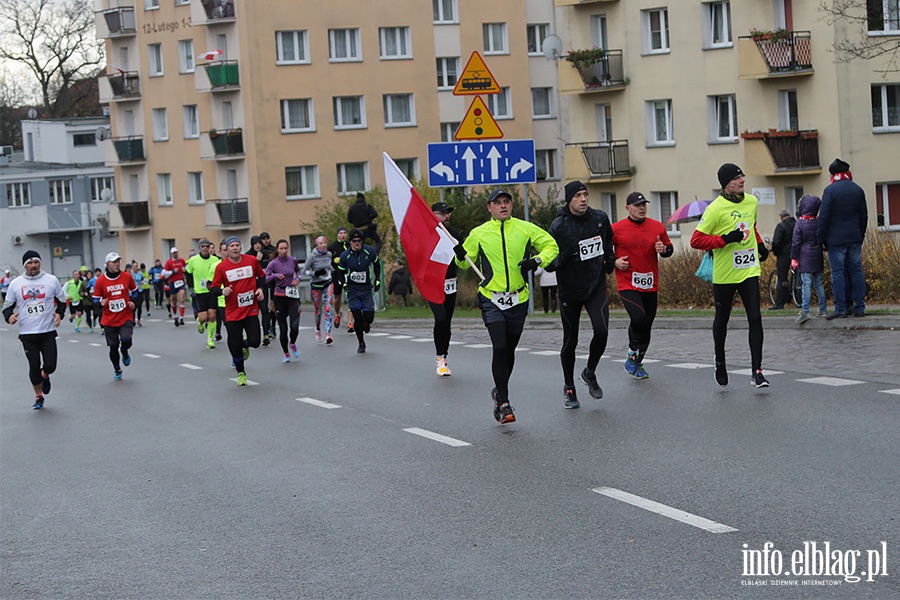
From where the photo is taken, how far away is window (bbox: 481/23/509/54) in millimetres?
65250

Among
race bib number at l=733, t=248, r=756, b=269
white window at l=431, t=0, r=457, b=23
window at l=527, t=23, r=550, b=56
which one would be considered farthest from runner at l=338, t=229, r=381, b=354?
window at l=527, t=23, r=550, b=56

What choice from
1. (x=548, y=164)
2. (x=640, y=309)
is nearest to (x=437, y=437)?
(x=640, y=309)

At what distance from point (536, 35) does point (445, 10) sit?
515 centimetres

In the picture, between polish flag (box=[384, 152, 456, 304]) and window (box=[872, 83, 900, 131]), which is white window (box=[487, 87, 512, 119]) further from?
polish flag (box=[384, 152, 456, 304])

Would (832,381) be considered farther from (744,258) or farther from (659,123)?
(659,123)

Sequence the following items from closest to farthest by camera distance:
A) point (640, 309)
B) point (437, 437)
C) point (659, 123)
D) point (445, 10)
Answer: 1. point (437, 437)
2. point (640, 309)
3. point (659, 123)
4. point (445, 10)

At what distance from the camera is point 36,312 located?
658 inches

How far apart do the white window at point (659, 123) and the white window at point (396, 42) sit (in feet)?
63.3

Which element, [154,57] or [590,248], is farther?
[154,57]

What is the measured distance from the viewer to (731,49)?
44438 millimetres

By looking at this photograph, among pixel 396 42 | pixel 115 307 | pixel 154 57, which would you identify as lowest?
pixel 115 307

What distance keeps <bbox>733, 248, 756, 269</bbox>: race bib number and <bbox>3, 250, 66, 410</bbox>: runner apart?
8.29 metres

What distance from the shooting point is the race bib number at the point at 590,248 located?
484 inches

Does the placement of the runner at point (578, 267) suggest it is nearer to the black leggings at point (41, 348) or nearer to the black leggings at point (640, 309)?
the black leggings at point (640, 309)
